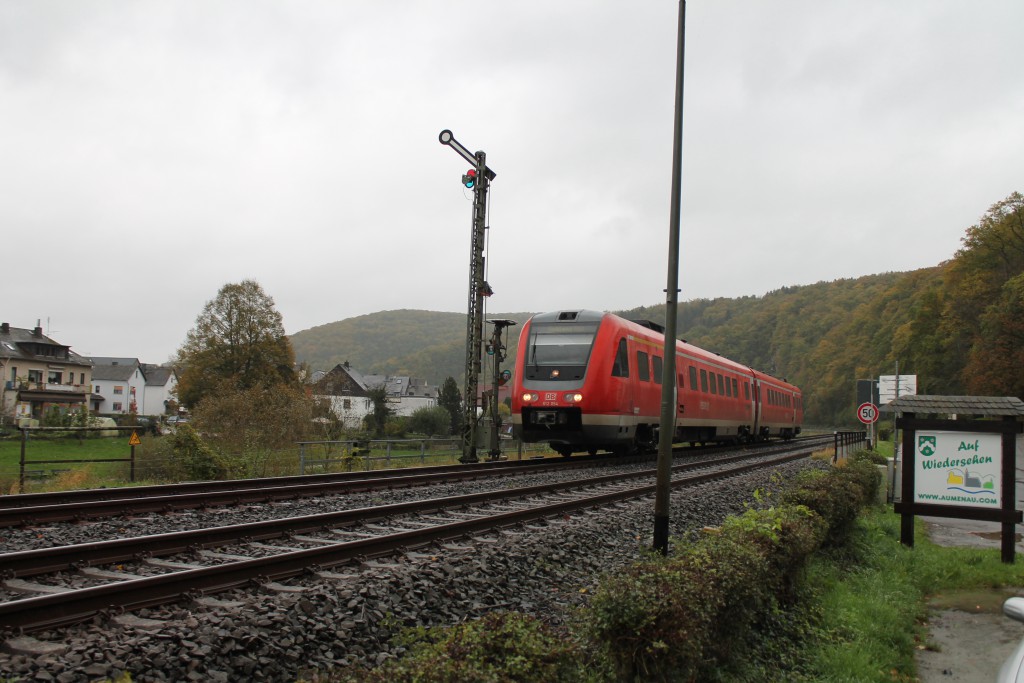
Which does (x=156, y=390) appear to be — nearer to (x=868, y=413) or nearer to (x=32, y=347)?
(x=32, y=347)

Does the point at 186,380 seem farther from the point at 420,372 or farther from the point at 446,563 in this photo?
the point at 420,372

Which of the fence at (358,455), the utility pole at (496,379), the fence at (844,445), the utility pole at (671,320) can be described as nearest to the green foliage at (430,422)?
the fence at (358,455)

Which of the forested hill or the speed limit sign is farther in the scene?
the forested hill

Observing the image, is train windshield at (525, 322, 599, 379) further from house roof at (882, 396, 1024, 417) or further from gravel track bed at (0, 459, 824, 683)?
gravel track bed at (0, 459, 824, 683)

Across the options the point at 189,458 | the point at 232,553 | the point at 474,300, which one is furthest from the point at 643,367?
the point at 232,553

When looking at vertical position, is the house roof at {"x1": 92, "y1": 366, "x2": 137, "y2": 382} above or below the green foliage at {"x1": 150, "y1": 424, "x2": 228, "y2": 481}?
above

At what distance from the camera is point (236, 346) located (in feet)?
192

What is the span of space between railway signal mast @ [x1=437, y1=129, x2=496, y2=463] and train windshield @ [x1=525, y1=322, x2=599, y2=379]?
161 centimetres

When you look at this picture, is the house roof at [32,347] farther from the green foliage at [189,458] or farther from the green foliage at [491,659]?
the green foliage at [491,659]

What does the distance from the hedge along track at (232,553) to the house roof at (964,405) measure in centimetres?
498

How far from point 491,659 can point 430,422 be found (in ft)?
180

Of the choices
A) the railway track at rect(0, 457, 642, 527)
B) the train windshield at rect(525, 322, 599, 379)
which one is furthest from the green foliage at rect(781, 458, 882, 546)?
the train windshield at rect(525, 322, 599, 379)

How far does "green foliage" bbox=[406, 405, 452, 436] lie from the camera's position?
5744cm

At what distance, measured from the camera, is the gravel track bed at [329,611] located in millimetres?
4184
